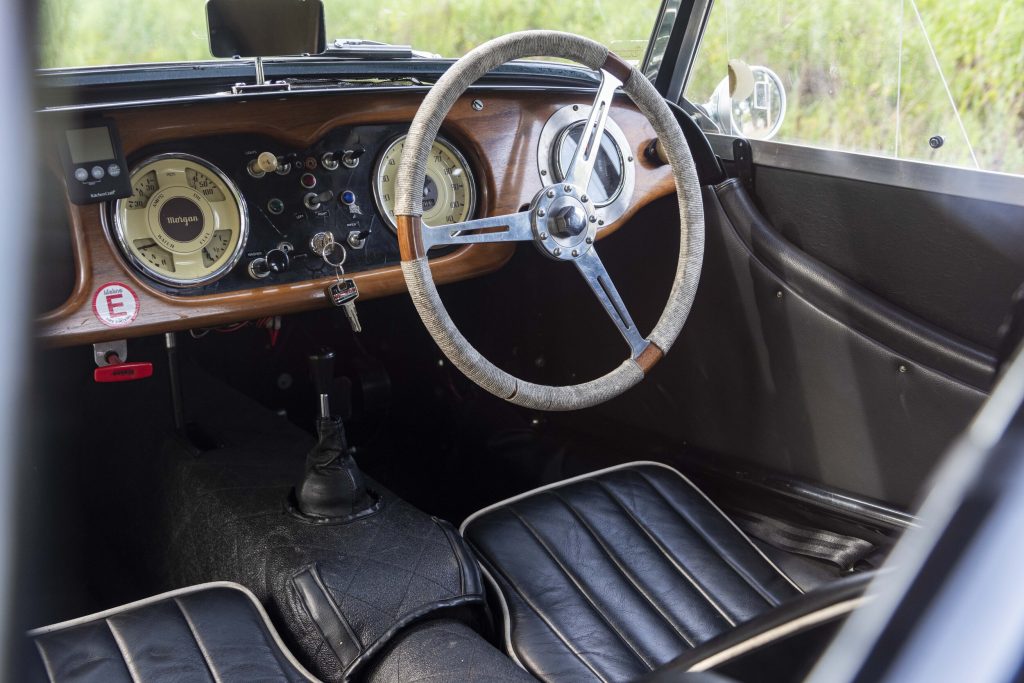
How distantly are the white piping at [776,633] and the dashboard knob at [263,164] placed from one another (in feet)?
4.17

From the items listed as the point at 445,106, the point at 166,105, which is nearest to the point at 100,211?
the point at 166,105

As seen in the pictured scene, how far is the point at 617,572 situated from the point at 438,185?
2.49 ft

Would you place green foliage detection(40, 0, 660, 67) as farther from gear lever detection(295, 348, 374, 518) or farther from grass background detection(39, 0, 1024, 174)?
gear lever detection(295, 348, 374, 518)

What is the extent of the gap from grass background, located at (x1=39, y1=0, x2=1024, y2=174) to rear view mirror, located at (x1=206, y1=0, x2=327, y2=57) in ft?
0.66

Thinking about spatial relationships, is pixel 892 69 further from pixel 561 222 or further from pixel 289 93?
pixel 289 93

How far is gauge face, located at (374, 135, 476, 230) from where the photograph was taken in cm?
178

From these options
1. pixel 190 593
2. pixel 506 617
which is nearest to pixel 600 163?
pixel 506 617

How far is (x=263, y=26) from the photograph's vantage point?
150cm

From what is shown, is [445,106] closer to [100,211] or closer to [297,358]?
[100,211]

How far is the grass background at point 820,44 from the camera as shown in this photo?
62.2 inches

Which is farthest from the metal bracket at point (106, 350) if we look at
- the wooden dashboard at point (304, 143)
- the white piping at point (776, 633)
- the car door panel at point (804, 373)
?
the white piping at point (776, 633)

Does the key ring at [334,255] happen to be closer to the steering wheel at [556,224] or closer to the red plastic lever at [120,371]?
the steering wheel at [556,224]

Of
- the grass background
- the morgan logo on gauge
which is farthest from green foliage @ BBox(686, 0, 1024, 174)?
the morgan logo on gauge

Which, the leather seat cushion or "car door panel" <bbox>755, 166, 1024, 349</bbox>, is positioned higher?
"car door panel" <bbox>755, 166, 1024, 349</bbox>
